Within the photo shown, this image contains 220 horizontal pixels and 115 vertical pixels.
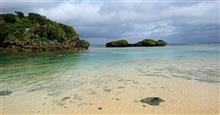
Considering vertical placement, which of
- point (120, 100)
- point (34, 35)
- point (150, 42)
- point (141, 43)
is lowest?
point (120, 100)

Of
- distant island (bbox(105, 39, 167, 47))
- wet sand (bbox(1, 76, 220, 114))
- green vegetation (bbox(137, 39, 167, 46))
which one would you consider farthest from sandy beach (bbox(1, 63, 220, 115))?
green vegetation (bbox(137, 39, 167, 46))

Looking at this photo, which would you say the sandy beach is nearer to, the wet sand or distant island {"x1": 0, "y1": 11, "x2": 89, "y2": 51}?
the wet sand

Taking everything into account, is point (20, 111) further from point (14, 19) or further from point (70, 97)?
point (14, 19)

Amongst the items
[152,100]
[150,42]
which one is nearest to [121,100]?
[152,100]

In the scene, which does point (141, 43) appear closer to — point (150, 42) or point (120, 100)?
point (150, 42)

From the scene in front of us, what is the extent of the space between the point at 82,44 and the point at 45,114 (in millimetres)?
75613

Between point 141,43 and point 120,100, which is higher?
point 141,43

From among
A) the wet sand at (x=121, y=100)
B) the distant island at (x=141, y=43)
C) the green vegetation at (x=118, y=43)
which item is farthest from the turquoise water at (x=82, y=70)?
the distant island at (x=141, y=43)

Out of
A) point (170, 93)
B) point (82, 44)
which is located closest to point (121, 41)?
point (82, 44)

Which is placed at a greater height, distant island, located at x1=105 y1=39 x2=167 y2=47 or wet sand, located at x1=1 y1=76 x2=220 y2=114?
distant island, located at x1=105 y1=39 x2=167 y2=47

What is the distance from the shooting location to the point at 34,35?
70.2 m

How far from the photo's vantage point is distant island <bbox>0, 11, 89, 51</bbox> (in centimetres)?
6291

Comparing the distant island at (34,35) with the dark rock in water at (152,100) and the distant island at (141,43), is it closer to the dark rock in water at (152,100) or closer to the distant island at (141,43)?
the distant island at (141,43)

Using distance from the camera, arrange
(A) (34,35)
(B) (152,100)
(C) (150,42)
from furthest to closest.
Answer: (C) (150,42)
(A) (34,35)
(B) (152,100)
